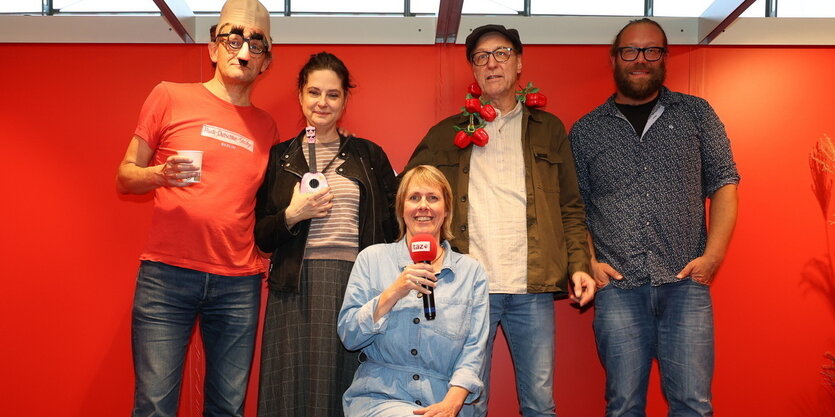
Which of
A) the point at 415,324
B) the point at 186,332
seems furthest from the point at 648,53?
the point at 186,332

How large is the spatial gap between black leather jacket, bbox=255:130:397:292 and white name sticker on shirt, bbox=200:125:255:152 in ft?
0.50

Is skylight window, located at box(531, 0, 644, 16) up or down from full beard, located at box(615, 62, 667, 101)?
up

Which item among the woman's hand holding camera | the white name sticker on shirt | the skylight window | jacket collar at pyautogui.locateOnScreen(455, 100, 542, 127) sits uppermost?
the skylight window

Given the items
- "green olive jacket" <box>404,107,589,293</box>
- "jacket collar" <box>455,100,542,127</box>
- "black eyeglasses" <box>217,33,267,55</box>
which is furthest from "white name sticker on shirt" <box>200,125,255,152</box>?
"jacket collar" <box>455,100,542,127</box>

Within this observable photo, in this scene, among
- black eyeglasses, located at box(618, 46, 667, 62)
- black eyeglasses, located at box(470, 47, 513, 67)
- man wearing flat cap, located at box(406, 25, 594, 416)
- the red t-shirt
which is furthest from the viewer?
black eyeglasses, located at box(618, 46, 667, 62)

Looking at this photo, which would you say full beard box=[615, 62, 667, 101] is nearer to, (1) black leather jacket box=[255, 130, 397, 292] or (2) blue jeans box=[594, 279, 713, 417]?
(2) blue jeans box=[594, 279, 713, 417]

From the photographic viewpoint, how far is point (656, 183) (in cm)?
359

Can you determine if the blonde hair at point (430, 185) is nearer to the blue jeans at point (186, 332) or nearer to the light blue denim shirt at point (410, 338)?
the light blue denim shirt at point (410, 338)

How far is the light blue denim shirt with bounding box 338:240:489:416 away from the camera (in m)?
2.92

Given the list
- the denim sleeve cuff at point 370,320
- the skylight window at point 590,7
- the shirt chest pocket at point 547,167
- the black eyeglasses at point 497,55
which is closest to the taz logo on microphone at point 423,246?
the denim sleeve cuff at point 370,320

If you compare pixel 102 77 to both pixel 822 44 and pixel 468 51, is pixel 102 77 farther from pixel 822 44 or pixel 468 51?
pixel 822 44

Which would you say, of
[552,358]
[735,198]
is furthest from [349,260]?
[735,198]

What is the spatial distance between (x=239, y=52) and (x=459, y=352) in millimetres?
1770

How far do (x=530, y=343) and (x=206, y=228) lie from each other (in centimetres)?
157
